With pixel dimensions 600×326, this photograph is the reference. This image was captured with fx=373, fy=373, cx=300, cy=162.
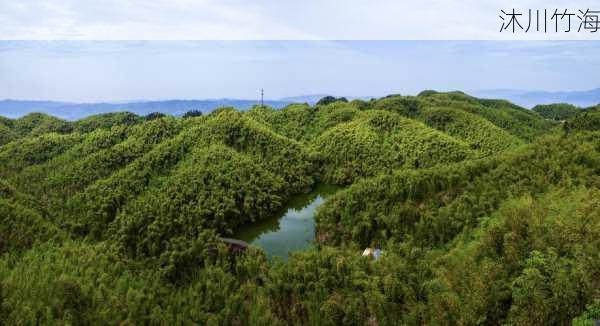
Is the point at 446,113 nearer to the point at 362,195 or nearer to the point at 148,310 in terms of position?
the point at 362,195

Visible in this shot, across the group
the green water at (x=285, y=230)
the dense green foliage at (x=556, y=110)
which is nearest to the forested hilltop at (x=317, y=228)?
the green water at (x=285, y=230)

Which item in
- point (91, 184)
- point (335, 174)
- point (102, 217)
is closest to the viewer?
point (102, 217)

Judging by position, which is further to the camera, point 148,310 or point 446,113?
point 446,113

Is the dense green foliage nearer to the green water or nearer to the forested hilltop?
the forested hilltop

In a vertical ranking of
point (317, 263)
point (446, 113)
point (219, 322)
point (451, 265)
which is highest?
point (446, 113)

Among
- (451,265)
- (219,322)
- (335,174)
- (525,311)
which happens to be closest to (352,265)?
(451,265)

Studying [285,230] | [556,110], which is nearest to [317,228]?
[285,230]

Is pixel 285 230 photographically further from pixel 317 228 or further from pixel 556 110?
pixel 556 110
